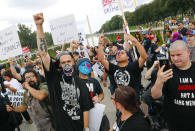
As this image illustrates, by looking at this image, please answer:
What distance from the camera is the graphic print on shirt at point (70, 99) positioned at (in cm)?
206

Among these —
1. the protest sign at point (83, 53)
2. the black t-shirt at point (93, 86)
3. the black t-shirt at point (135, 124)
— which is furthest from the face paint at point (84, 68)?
the protest sign at point (83, 53)

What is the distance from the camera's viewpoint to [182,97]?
2012mm

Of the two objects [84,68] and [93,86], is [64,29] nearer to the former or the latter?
[84,68]

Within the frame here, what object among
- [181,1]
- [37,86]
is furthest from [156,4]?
[37,86]

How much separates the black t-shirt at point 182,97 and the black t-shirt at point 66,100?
1.03 m

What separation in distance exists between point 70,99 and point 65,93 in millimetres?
93

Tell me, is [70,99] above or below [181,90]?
above

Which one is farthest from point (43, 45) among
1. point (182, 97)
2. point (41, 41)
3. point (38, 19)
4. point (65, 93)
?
point (182, 97)

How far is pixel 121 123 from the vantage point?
1790 millimetres

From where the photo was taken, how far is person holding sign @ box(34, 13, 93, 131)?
1.97m

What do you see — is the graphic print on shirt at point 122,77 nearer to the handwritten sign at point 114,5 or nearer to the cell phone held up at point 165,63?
the cell phone held up at point 165,63

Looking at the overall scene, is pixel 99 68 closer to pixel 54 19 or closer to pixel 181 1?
pixel 54 19

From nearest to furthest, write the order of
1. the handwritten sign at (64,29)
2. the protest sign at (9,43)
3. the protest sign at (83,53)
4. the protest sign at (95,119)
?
1. the protest sign at (95,119)
2. the protest sign at (9,43)
3. the handwritten sign at (64,29)
4. the protest sign at (83,53)

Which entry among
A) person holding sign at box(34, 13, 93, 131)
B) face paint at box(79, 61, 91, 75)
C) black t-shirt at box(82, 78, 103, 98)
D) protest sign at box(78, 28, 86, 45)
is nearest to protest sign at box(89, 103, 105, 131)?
person holding sign at box(34, 13, 93, 131)
